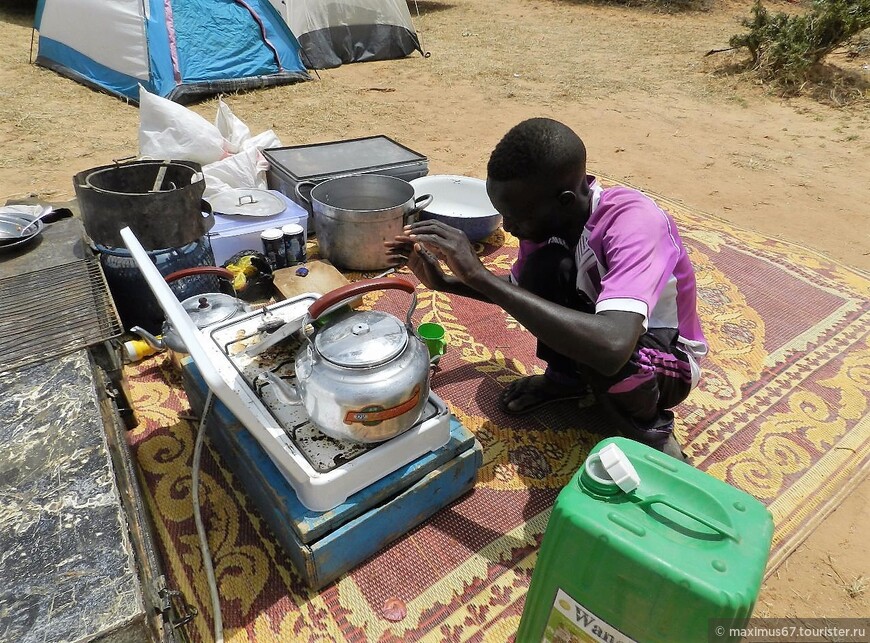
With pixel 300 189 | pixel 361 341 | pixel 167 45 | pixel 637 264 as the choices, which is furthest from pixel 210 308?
pixel 167 45

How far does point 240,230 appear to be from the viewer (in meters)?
2.92

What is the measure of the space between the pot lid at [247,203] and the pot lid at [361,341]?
1.76 metres

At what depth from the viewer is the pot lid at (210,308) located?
6.82ft

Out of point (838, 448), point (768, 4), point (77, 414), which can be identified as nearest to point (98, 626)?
point (77, 414)

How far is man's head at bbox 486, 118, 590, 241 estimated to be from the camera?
152cm

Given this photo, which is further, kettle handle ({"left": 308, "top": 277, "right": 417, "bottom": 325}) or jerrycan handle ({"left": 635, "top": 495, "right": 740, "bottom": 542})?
kettle handle ({"left": 308, "top": 277, "right": 417, "bottom": 325})

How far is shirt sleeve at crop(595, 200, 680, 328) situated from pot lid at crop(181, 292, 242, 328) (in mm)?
1400

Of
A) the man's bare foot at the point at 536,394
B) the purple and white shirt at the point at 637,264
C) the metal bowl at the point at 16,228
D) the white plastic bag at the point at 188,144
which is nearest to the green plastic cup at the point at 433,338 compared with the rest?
the man's bare foot at the point at 536,394

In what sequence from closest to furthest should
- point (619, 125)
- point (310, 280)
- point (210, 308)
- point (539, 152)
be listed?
1. point (539, 152)
2. point (210, 308)
3. point (310, 280)
4. point (619, 125)

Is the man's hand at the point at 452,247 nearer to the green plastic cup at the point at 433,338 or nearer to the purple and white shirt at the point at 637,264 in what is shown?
the purple and white shirt at the point at 637,264

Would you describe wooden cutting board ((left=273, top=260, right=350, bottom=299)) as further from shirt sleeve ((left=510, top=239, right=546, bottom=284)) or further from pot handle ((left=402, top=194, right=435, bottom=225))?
shirt sleeve ((left=510, top=239, right=546, bottom=284))

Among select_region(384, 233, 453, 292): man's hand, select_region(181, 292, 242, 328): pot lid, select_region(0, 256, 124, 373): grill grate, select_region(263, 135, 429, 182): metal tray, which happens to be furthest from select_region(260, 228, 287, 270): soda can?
select_region(384, 233, 453, 292): man's hand

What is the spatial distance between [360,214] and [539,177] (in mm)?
1490

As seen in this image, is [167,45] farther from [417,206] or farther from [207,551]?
[207,551]
